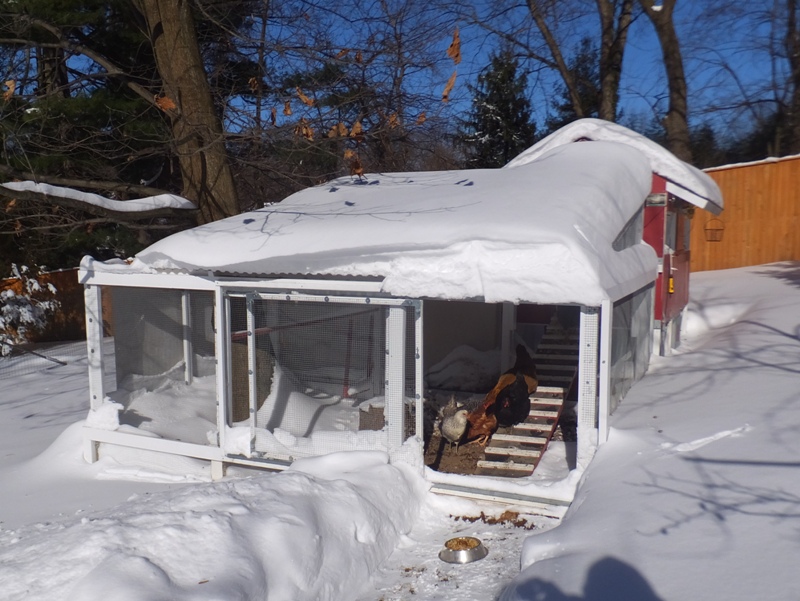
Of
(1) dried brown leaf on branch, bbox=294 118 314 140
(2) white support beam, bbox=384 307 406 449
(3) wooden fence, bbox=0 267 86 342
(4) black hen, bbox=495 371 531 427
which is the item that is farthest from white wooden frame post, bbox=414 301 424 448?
(3) wooden fence, bbox=0 267 86 342

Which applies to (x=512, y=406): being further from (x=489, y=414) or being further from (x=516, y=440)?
(x=516, y=440)

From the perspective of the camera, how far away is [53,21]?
1167cm

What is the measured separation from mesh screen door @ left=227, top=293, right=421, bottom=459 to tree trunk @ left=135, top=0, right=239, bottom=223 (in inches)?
122

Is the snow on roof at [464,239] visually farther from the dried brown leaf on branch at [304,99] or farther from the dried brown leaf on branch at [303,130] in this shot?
the dried brown leaf on branch at [304,99]

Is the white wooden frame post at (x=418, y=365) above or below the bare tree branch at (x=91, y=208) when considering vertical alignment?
below

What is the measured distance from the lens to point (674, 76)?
19.0 meters

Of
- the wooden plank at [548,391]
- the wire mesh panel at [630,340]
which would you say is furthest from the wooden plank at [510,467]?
the wooden plank at [548,391]

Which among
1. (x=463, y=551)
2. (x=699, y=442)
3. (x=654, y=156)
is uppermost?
(x=654, y=156)

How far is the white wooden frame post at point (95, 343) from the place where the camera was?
7707mm

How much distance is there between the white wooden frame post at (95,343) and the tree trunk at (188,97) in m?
2.18

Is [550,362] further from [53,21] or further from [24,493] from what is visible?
[53,21]

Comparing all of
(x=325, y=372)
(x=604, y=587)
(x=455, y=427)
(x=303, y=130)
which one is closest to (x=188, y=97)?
(x=303, y=130)

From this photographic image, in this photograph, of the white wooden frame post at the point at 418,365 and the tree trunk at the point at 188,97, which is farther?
the tree trunk at the point at 188,97

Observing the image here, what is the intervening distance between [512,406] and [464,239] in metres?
2.74
